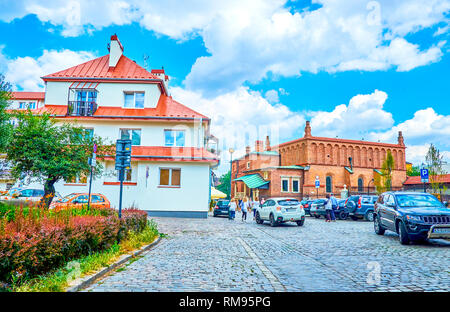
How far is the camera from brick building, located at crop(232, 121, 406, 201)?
5116 cm

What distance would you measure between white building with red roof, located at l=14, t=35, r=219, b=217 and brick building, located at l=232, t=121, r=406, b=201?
87.7 feet

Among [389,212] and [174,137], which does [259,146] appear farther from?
[389,212]

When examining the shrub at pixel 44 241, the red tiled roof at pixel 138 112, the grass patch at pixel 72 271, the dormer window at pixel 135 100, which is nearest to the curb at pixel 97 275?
A: the grass patch at pixel 72 271

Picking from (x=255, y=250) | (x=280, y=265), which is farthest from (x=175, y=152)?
(x=280, y=265)

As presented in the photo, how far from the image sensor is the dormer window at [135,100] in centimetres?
2619

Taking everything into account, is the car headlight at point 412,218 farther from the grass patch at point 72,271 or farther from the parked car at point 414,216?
the grass patch at point 72,271

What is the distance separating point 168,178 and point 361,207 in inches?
558

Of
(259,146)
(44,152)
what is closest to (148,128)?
(44,152)

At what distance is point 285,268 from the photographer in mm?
7102

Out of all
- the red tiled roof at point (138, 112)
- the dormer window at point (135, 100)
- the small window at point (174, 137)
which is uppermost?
the dormer window at point (135, 100)

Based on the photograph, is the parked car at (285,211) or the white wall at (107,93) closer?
the parked car at (285,211)

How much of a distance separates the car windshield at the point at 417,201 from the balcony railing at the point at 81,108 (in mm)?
21917

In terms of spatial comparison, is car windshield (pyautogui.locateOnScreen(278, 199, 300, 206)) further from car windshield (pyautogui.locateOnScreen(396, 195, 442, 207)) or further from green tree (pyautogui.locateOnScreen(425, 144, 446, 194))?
green tree (pyautogui.locateOnScreen(425, 144, 446, 194))
